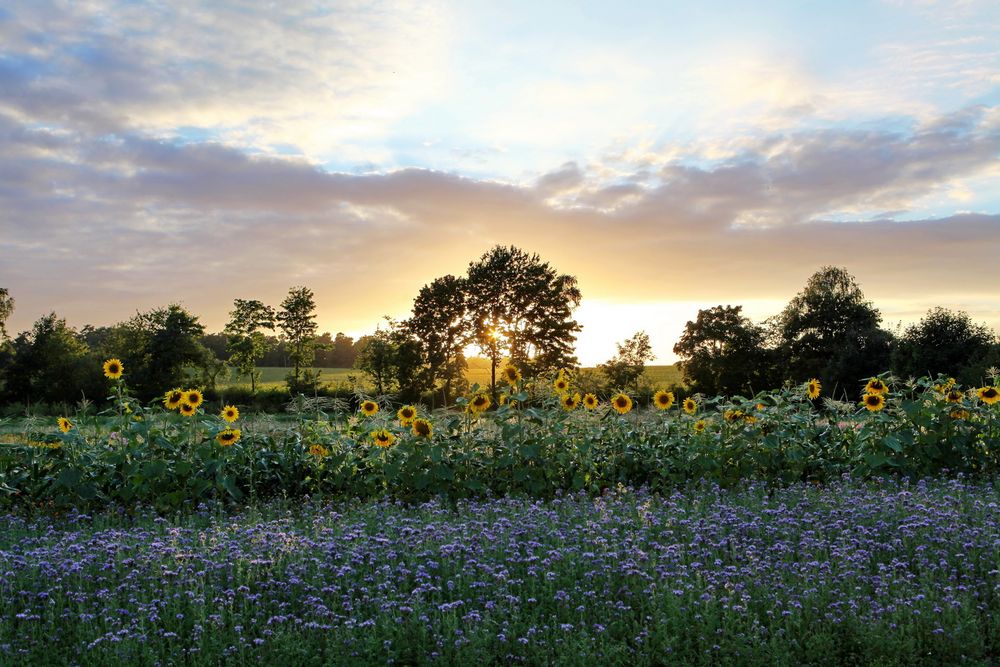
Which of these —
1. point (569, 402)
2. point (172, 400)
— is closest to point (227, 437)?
point (172, 400)

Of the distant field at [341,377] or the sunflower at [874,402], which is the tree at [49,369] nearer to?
the distant field at [341,377]

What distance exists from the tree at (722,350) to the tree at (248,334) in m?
25.2

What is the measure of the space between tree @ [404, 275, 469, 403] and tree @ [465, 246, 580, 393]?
77 centimetres

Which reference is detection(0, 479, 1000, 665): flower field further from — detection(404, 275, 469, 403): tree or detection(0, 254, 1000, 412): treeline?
detection(404, 275, 469, 403): tree

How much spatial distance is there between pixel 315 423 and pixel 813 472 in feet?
17.2

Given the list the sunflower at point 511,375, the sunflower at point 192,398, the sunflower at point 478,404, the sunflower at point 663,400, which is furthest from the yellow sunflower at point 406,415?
the sunflower at point 663,400

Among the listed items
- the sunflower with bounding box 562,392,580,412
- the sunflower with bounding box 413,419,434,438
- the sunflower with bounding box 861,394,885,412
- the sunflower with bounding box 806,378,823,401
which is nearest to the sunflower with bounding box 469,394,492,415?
the sunflower with bounding box 413,419,434,438

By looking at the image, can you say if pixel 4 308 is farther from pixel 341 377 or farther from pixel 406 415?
pixel 406 415

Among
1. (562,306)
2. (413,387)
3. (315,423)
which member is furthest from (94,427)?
(562,306)

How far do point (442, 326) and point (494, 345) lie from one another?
317 centimetres

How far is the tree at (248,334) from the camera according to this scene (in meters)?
50.1

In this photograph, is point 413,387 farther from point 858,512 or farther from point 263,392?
point 858,512

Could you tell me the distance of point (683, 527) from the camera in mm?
6180

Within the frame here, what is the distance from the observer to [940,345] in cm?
4375
